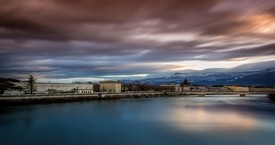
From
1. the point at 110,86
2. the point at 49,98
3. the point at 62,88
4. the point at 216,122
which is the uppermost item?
the point at 110,86

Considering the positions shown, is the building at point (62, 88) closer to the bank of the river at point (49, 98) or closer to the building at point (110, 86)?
the building at point (110, 86)

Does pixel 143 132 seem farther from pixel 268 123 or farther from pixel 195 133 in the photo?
pixel 268 123

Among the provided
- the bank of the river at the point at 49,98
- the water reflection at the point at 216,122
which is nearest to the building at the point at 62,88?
the bank of the river at the point at 49,98

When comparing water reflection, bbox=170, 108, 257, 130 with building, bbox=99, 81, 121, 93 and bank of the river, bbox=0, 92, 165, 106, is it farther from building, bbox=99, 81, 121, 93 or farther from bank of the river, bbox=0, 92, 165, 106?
building, bbox=99, 81, 121, 93

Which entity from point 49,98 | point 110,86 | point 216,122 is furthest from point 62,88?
point 216,122

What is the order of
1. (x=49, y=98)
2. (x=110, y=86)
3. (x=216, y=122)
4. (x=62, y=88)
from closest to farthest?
(x=216, y=122) < (x=49, y=98) < (x=62, y=88) < (x=110, y=86)

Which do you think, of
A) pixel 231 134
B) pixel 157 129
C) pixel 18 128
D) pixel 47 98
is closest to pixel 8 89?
pixel 47 98

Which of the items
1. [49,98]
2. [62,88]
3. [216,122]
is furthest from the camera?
[62,88]

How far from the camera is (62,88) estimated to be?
119750 mm

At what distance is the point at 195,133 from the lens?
109 ft

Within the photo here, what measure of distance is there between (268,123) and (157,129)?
48.0 ft

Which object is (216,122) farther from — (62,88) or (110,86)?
(110,86)

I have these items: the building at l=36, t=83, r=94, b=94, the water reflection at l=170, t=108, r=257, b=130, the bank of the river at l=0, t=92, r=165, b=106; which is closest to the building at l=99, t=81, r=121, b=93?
the building at l=36, t=83, r=94, b=94

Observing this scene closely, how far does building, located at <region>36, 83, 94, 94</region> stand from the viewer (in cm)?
11068
